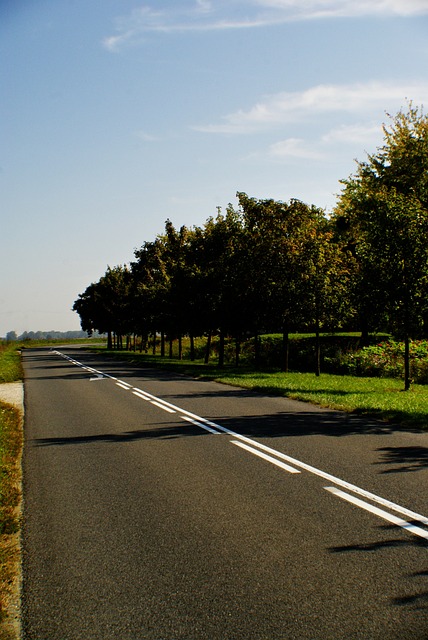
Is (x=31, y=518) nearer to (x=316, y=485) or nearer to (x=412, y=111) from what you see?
(x=316, y=485)

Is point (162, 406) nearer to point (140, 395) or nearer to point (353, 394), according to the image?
point (140, 395)

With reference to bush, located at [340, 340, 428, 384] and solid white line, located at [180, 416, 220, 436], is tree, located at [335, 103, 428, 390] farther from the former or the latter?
solid white line, located at [180, 416, 220, 436]

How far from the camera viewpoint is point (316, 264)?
2583cm

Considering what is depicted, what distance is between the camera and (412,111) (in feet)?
121

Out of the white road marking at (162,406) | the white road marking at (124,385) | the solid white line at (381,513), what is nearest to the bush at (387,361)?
the white road marking at (124,385)

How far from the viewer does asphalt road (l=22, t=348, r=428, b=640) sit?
3.94m

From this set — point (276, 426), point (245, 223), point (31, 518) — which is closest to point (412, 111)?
point (245, 223)

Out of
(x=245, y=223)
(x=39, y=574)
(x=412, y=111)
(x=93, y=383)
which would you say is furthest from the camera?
(x=412, y=111)

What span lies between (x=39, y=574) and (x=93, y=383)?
749 inches

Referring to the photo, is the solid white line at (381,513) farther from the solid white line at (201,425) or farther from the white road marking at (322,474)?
the solid white line at (201,425)

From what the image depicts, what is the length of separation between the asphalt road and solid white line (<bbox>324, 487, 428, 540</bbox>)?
0.02 metres

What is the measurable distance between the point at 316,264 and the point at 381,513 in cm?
2053

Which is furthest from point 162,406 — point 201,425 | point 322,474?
point 322,474

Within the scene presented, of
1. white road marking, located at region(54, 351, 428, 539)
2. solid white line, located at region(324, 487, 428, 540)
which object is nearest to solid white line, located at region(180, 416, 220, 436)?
white road marking, located at region(54, 351, 428, 539)
